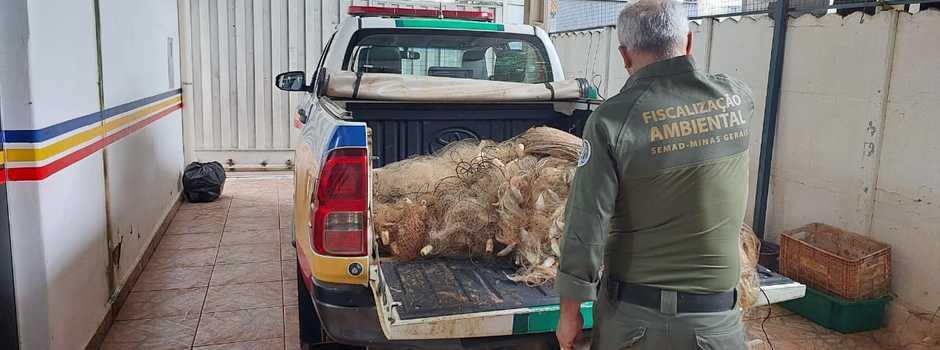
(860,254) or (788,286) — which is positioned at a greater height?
(788,286)

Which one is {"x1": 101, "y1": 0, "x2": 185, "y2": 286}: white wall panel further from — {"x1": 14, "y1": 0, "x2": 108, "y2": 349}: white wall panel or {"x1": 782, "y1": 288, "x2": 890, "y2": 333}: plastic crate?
{"x1": 782, "y1": 288, "x2": 890, "y2": 333}: plastic crate

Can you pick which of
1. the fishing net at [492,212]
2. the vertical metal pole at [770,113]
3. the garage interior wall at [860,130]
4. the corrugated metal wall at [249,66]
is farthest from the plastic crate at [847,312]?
the corrugated metal wall at [249,66]

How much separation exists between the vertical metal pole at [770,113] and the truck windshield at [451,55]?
5.17 ft

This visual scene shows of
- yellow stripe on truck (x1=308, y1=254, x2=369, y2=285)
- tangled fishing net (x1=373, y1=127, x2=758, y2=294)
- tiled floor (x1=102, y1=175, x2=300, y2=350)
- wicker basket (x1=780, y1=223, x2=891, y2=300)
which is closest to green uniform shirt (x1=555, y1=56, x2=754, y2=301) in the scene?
tangled fishing net (x1=373, y1=127, x2=758, y2=294)

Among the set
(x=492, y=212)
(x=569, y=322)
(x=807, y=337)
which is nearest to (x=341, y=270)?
(x=492, y=212)

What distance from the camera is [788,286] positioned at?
2.55 m

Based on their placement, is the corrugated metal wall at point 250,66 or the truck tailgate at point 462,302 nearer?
the truck tailgate at point 462,302

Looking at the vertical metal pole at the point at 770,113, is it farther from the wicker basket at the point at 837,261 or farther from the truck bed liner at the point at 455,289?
the truck bed liner at the point at 455,289

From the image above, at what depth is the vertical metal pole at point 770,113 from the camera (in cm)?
468

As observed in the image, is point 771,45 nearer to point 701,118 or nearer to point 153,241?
point 701,118

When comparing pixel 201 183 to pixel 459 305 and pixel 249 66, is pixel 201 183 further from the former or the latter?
pixel 459 305

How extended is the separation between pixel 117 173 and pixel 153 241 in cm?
125

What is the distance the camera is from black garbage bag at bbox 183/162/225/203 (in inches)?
278

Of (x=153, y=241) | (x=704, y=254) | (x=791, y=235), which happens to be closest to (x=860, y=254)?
(x=791, y=235)
